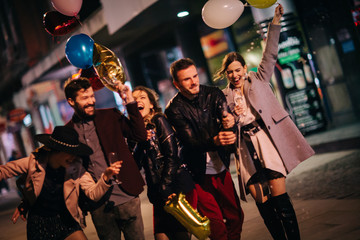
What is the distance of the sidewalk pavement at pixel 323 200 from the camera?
418 centimetres

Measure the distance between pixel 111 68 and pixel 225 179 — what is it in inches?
68.6

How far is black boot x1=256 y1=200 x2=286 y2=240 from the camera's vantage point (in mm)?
3723

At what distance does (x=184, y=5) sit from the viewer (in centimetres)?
1151

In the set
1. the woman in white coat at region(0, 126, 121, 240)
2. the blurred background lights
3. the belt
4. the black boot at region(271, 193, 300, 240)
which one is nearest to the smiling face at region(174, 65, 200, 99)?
the belt

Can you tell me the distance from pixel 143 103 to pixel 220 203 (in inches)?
49.2

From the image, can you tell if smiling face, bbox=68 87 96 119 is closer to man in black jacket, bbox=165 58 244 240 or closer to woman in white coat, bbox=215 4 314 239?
man in black jacket, bbox=165 58 244 240

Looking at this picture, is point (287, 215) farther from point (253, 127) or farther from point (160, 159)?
point (160, 159)

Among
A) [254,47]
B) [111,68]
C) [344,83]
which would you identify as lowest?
[344,83]

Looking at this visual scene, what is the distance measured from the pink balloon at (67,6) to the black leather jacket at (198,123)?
2.03 meters

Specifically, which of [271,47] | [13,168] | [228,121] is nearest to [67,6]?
[13,168]

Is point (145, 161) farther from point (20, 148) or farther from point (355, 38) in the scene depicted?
point (20, 148)

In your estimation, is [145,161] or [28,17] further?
[28,17]

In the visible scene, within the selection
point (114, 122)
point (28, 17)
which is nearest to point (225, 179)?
point (114, 122)

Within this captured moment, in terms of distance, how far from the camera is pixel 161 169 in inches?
141
